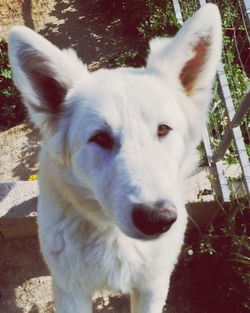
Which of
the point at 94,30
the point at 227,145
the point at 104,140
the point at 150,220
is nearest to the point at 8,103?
the point at 94,30

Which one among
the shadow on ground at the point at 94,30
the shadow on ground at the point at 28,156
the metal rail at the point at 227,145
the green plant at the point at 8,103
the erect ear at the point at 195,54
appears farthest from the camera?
the shadow on ground at the point at 94,30

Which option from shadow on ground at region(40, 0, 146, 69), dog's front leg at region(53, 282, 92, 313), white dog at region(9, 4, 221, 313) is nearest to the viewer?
white dog at region(9, 4, 221, 313)

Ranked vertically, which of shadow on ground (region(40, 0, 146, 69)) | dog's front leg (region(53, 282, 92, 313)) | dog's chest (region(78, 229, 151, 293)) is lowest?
dog's front leg (region(53, 282, 92, 313))

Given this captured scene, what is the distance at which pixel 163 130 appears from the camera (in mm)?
2482

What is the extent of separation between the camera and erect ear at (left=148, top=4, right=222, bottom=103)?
241 cm

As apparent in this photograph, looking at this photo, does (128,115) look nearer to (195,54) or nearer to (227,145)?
(195,54)

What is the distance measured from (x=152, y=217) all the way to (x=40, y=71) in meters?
0.94

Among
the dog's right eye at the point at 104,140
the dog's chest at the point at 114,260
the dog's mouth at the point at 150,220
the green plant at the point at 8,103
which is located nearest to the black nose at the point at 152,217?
the dog's mouth at the point at 150,220

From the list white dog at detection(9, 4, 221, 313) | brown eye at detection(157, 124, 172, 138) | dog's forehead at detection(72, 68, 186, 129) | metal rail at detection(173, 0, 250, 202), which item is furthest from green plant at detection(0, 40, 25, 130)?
brown eye at detection(157, 124, 172, 138)

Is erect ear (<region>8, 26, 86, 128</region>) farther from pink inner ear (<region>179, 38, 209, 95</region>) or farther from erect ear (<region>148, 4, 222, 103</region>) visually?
pink inner ear (<region>179, 38, 209, 95</region>)

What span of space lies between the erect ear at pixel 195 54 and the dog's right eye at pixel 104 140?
0.50m

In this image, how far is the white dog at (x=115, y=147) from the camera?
2266 mm

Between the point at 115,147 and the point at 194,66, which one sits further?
the point at 194,66

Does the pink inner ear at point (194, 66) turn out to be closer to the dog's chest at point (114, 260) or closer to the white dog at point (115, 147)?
the white dog at point (115, 147)
